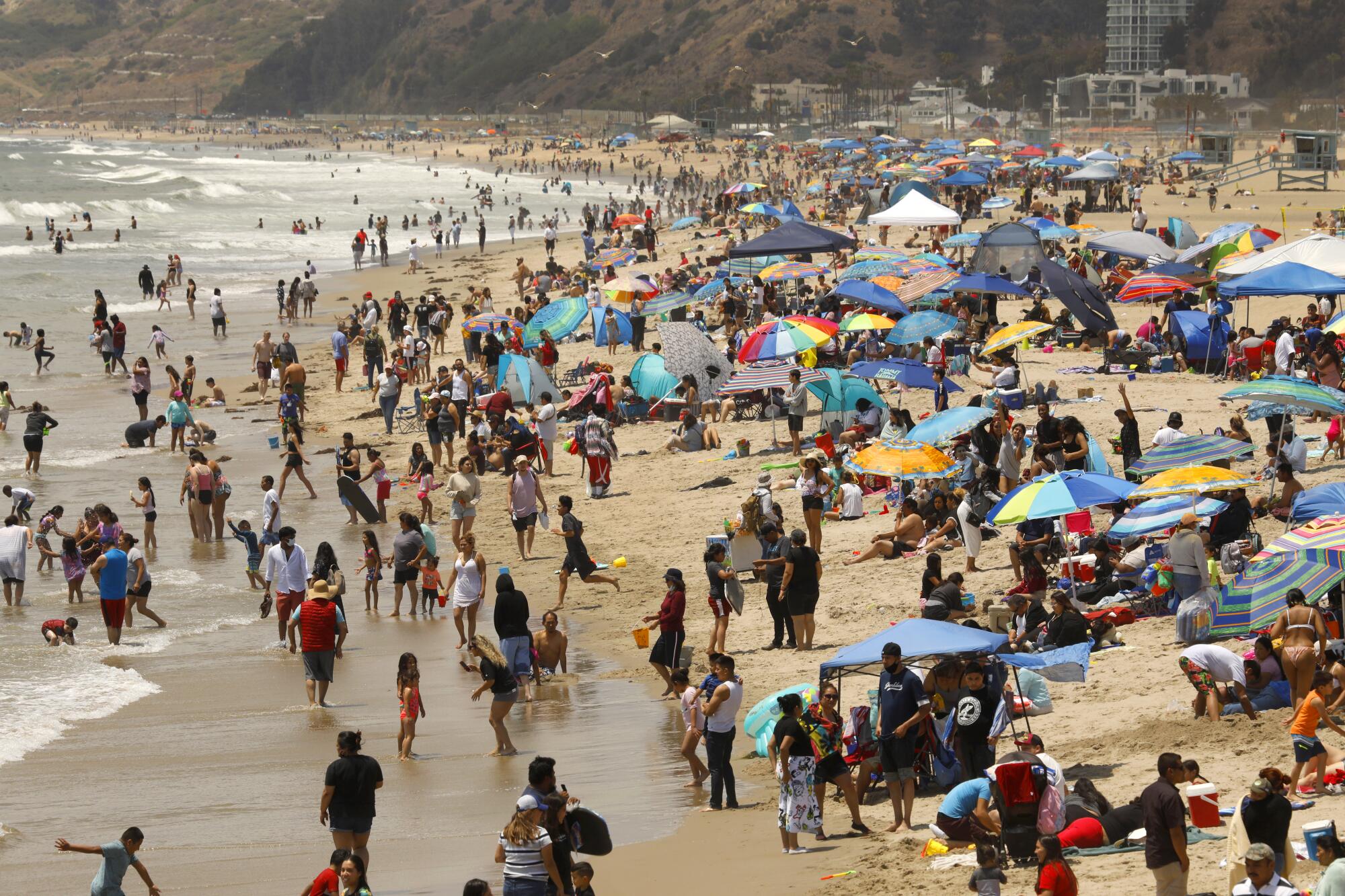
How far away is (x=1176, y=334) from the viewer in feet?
68.5

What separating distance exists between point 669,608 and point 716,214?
39.8m

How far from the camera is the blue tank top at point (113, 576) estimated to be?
42.7ft

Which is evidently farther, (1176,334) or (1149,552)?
(1176,334)

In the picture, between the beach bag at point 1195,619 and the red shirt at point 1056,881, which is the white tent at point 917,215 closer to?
the beach bag at point 1195,619

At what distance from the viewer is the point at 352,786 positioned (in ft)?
26.1

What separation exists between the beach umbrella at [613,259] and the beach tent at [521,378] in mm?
14420

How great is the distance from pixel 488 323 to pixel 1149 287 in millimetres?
10068

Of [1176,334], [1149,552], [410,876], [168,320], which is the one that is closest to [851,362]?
[1176,334]

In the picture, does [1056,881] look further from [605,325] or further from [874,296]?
[605,325]

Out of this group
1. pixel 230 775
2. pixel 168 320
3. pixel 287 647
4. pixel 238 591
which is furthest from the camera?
pixel 168 320

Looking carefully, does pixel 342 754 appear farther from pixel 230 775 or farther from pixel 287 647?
pixel 287 647

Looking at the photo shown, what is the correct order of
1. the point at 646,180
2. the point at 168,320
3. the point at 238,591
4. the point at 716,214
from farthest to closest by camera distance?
the point at 646,180 → the point at 716,214 → the point at 168,320 → the point at 238,591

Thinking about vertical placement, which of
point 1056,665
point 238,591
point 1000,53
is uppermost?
point 1000,53

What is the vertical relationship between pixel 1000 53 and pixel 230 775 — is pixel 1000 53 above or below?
above
